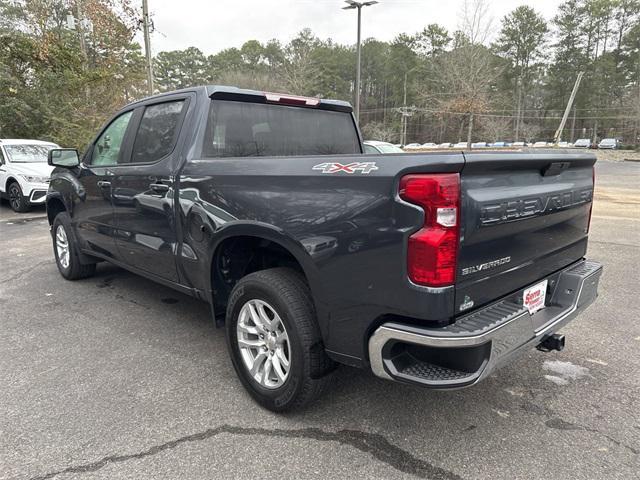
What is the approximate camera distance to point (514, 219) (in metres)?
2.21

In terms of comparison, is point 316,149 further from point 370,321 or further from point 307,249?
point 370,321

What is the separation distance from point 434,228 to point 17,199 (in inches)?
462

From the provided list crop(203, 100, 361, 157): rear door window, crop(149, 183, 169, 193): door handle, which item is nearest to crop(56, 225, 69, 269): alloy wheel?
crop(149, 183, 169, 193): door handle

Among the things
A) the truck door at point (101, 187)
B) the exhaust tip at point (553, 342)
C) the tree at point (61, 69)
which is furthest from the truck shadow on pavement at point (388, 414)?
the tree at point (61, 69)

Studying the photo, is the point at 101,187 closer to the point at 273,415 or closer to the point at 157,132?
the point at 157,132

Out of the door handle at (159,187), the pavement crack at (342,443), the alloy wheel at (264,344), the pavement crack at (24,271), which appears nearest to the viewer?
the pavement crack at (342,443)

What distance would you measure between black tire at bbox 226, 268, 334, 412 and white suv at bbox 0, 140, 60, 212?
9819 millimetres

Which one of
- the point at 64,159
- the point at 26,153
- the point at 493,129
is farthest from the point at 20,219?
the point at 493,129

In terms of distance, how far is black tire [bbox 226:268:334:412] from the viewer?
2443 mm

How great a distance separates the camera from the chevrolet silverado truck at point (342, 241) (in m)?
1.99

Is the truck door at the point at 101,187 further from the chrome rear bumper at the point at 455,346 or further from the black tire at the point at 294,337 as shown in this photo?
the chrome rear bumper at the point at 455,346

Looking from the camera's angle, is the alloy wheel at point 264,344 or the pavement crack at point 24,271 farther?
the pavement crack at point 24,271

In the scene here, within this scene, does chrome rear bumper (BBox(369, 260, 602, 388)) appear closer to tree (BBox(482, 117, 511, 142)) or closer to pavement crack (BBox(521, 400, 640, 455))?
pavement crack (BBox(521, 400, 640, 455))

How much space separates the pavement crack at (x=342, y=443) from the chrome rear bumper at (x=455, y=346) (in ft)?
1.61
